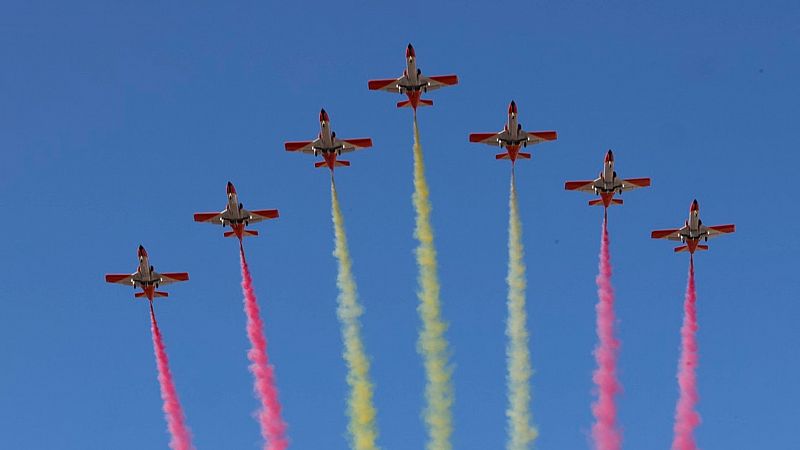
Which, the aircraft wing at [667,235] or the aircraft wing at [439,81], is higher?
the aircraft wing at [439,81]

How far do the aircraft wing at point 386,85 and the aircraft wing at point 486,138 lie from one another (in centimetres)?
671

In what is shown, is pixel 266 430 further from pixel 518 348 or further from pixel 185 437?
pixel 518 348

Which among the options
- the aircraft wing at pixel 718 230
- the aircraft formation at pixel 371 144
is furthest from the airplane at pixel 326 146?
the aircraft wing at pixel 718 230

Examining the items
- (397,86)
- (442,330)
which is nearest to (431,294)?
(442,330)

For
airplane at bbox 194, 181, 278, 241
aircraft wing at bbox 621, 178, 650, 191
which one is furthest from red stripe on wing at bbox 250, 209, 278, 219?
aircraft wing at bbox 621, 178, 650, 191

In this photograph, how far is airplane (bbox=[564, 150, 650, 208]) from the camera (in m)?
81.1

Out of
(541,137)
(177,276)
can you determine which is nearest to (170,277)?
(177,276)

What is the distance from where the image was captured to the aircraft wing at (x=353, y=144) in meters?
81.8

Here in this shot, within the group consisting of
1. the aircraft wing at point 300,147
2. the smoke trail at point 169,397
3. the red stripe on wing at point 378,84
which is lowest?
the smoke trail at point 169,397

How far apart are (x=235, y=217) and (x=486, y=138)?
19250 millimetres

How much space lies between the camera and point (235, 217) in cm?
8031

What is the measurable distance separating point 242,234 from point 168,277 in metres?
6.37

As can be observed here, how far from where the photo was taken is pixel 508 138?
81875 mm

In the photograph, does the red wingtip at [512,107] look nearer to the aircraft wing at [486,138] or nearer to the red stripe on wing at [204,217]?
the aircraft wing at [486,138]
